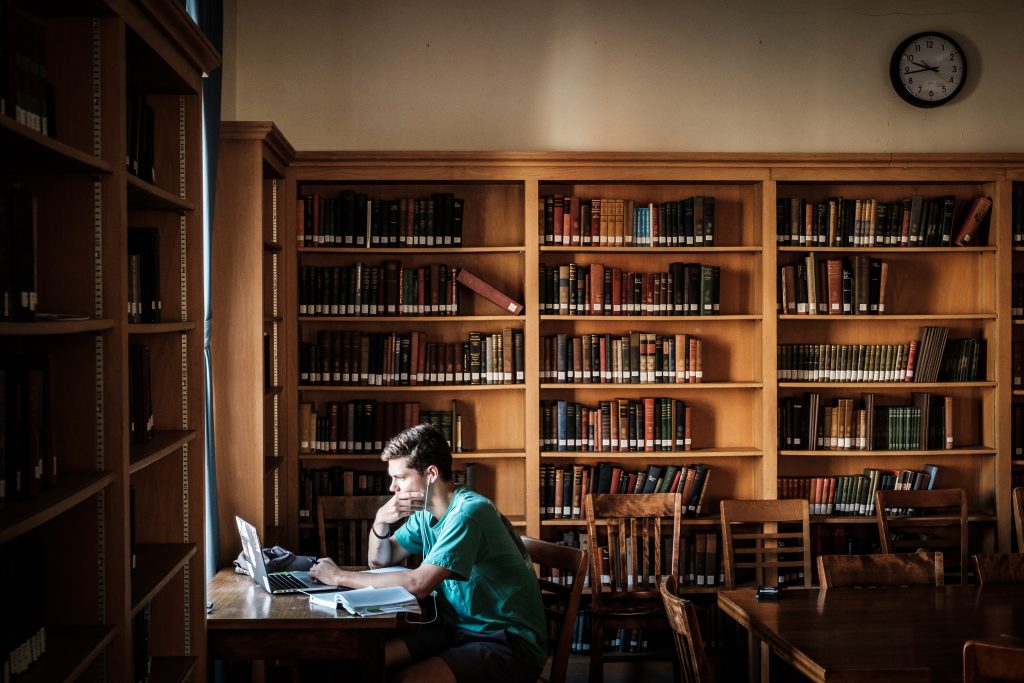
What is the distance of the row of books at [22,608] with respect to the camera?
171 centimetres

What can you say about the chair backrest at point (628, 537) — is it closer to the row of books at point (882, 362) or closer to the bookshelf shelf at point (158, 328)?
the row of books at point (882, 362)

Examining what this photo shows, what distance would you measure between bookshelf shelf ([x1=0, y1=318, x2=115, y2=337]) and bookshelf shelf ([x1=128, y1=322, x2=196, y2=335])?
19 centimetres

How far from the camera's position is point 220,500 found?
12.3ft

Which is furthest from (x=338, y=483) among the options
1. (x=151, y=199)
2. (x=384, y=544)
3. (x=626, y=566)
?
(x=151, y=199)

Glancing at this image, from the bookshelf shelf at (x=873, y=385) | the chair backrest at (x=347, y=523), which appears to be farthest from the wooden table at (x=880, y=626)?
the chair backrest at (x=347, y=523)

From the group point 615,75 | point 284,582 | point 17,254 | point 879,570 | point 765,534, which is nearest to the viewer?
point 17,254

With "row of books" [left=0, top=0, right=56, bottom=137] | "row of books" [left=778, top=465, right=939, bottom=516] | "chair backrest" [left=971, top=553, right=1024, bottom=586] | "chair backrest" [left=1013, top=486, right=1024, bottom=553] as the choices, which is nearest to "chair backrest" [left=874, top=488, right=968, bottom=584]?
"row of books" [left=778, top=465, right=939, bottom=516]

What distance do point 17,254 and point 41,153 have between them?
21 cm

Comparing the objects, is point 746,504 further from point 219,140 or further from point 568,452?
point 219,140

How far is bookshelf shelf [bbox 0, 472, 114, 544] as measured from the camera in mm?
1534

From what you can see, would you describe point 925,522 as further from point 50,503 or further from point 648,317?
point 50,503

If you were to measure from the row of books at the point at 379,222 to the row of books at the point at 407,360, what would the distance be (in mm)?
447

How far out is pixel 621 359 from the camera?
4531 millimetres

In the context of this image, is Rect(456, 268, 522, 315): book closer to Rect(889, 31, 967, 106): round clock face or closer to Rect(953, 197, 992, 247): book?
Rect(953, 197, 992, 247): book
